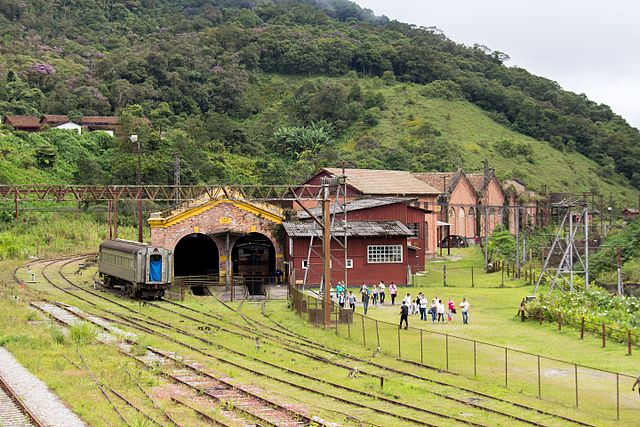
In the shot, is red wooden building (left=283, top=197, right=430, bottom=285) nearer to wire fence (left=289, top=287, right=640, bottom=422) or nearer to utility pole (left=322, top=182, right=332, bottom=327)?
utility pole (left=322, top=182, right=332, bottom=327)

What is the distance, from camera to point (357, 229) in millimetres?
54250

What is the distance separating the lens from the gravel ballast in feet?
66.2

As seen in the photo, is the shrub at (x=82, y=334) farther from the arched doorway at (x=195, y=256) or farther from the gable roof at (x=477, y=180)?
the gable roof at (x=477, y=180)

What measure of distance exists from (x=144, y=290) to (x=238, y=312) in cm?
738

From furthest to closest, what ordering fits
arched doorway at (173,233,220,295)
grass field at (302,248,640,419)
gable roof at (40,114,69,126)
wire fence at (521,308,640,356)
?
gable roof at (40,114,69,126), arched doorway at (173,233,220,295), wire fence at (521,308,640,356), grass field at (302,248,640,419)

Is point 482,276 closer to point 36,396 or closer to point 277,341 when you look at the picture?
point 277,341

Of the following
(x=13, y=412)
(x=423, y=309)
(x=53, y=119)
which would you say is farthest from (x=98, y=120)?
(x=13, y=412)

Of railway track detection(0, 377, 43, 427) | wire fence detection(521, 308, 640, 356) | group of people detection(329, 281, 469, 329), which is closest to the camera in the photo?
railway track detection(0, 377, 43, 427)

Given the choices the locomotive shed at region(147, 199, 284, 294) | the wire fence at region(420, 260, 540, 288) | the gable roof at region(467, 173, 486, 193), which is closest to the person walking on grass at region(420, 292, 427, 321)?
the locomotive shed at region(147, 199, 284, 294)

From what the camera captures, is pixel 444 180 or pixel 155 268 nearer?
pixel 155 268

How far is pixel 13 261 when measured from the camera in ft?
208

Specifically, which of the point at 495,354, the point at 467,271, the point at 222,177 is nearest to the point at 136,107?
the point at 222,177

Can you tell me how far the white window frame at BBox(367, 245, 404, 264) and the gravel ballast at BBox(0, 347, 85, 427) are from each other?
29.9 metres

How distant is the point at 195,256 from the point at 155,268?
693 inches
